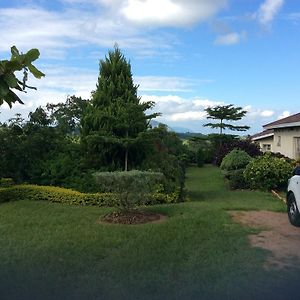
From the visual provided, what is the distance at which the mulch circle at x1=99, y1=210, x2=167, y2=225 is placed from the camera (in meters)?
9.95

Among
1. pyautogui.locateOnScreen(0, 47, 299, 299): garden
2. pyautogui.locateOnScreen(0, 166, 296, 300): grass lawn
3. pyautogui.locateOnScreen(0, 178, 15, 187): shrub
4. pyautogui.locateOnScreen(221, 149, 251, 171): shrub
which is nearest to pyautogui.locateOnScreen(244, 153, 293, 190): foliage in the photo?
pyautogui.locateOnScreen(0, 47, 299, 299): garden

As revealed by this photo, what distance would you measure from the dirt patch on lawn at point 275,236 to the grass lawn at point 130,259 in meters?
0.25

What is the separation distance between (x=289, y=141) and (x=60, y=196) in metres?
15.6

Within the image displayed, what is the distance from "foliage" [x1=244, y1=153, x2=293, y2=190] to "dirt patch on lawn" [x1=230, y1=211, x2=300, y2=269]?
20.1 ft

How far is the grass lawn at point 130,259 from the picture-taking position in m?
5.44

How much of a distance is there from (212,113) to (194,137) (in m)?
2.90

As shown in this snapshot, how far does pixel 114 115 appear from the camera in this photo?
1523 centimetres

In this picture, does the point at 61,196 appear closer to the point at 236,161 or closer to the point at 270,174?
the point at 270,174

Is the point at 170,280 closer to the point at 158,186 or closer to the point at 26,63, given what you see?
the point at 26,63

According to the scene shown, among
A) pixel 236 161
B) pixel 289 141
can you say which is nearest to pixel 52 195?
pixel 236 161

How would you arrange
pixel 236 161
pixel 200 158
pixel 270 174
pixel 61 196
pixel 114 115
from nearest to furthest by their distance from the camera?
pixel 61 196, pixel 114 115, pixel 270 174, pixel 236 161, pixel 200 158

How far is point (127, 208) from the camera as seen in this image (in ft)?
34.4

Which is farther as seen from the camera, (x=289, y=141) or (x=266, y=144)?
(x=266, y=144)

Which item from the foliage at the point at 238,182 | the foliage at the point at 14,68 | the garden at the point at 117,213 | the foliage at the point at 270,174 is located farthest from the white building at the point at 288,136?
the foliage at the point at 14,68
